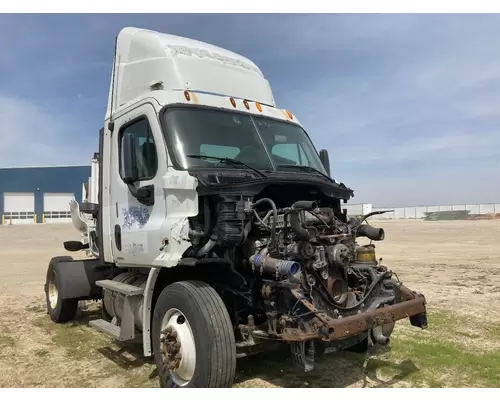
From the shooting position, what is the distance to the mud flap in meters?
4.18

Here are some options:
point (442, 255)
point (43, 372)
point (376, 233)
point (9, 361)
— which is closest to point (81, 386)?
point (43, 372)

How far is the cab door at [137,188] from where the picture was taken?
198 inches

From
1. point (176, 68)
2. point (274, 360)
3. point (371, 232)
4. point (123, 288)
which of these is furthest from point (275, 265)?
point (176, 68)

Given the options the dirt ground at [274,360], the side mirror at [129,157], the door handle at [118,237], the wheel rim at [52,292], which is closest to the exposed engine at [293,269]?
the dirt ground at [274,360]

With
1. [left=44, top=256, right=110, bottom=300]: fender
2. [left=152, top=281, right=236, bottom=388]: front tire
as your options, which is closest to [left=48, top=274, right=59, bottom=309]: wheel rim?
[left=44, top=256, right=110, bottom=300]: fender

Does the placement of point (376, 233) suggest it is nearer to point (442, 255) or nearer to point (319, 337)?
point (319, 337)

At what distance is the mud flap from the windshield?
1934 millimetres

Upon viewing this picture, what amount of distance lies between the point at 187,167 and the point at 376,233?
80.5 inches

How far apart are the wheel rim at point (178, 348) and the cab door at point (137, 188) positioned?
750 mm

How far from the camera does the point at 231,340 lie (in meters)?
4.16

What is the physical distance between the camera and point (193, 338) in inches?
170

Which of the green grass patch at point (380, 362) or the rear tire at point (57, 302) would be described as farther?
the rear tire at point (57, 302)

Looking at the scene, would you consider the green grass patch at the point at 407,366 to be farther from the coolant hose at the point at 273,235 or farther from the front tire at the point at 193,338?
the coolant hose at the point at 273,235

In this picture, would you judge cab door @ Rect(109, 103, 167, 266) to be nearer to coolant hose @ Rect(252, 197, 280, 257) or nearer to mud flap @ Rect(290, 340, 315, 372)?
coolant hose @ Rect(252, 197, 280, 257)
